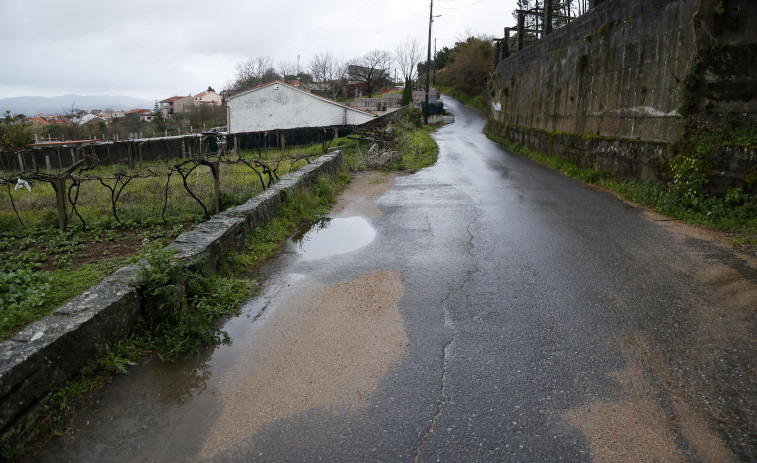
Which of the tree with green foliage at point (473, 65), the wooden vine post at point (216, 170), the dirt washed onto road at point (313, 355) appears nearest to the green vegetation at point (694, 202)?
the dirt washed onto road at point (313, 355)

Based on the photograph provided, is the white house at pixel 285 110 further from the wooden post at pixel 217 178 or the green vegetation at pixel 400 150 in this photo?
the wooden post at pixel 217 178

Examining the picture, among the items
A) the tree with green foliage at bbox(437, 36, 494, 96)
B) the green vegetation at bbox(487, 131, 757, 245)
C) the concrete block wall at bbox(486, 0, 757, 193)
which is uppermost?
the tree with green foliage at bbox(437, 36, 494, 96)

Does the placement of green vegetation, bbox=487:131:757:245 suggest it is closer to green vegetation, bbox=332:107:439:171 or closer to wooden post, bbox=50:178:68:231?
green vegetation, bbox=332:107:439:171

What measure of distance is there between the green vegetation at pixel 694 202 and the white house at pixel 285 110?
101 ft

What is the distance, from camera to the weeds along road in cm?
286

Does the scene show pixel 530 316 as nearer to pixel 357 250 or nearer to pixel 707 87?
pixel 357 250

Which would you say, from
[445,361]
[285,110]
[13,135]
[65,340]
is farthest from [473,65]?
[65,340]

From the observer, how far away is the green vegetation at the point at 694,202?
23.7ft

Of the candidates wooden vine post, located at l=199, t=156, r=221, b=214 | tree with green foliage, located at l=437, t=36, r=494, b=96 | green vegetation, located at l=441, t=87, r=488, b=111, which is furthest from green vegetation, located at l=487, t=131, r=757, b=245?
tree with green foliage, located at l=437, t=36, r=494, b=96

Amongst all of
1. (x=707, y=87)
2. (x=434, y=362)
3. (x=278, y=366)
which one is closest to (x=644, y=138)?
(x=707, y=87)

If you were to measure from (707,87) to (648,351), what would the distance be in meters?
7.09

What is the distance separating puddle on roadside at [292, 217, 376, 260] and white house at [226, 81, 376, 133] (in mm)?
31777

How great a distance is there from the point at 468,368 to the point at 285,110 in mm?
38823

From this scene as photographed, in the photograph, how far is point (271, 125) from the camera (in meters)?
40.2
